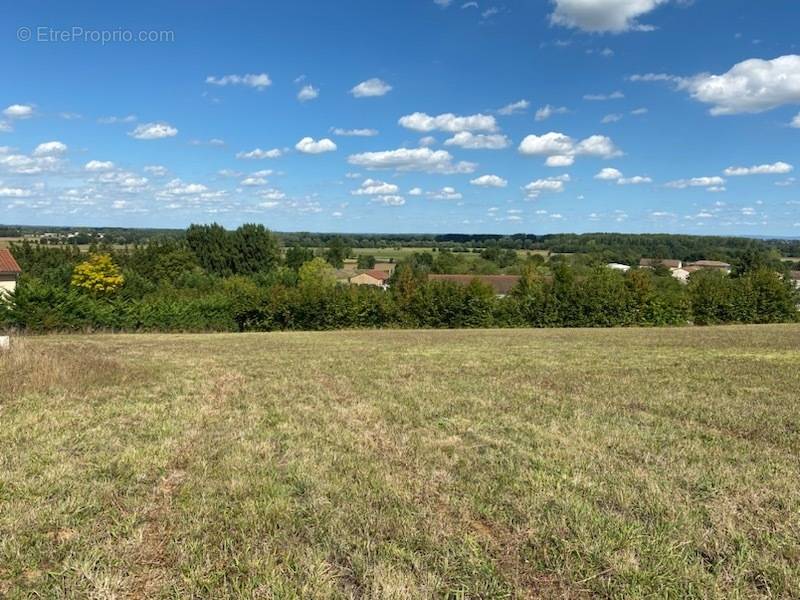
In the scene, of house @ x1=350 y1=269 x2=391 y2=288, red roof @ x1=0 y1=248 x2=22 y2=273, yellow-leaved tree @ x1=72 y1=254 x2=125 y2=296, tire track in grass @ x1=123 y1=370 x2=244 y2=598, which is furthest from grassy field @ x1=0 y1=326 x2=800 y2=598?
house @ x1=350 y1=269 x2=391 y2=288

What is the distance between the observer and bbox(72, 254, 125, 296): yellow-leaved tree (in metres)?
57.0

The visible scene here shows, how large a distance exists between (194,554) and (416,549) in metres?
1.45

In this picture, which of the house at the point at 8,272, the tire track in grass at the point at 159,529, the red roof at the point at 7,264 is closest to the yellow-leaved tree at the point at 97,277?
the red roof at the point at 7,264

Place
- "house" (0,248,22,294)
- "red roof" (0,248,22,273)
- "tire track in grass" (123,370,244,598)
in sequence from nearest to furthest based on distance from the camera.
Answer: "tire track in grass" (123,370,244,598), "house" (0,248,22,294), "red roof" (0,248,22,273)

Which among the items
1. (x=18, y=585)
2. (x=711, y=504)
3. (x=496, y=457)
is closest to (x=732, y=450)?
(x=711, y=504)

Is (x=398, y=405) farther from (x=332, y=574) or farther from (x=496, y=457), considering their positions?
(x=332, y=574)

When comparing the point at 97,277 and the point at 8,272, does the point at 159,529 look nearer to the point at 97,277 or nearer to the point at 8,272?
the point at 8,272

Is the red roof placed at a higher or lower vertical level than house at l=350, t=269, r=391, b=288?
higher

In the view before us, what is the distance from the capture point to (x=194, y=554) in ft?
11.9

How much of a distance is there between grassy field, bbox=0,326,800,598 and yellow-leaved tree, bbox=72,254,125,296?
53570 millimetres

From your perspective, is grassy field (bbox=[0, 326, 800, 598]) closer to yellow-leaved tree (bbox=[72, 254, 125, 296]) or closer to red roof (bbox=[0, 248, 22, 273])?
red roof (bbox=[0, 248, 22, 273])

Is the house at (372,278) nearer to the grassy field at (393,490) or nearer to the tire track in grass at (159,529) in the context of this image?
the grassy field at (393,490)

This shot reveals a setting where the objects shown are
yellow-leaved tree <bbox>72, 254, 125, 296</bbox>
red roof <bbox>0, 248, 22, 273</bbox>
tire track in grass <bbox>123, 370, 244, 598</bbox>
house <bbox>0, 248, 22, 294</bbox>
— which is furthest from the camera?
yellow-leaved tree <bbox>72, 254, 125, 296</bbox>

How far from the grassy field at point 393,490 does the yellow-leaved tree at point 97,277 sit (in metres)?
53.6
